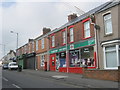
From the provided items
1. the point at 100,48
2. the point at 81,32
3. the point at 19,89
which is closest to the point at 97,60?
the point at 100,48

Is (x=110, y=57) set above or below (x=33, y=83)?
above

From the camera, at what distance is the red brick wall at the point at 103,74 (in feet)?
48.1

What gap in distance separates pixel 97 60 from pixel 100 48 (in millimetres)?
1300

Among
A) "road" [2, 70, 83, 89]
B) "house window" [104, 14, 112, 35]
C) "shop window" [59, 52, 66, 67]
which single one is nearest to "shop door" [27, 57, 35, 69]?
"shop window" [59, 52, 66, 67]

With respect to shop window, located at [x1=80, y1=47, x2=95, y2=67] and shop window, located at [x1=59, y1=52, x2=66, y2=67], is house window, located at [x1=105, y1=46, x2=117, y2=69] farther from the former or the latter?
shop window, located at [x1=59, y1=52, x2=66, y2=67]

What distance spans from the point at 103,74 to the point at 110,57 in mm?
2646

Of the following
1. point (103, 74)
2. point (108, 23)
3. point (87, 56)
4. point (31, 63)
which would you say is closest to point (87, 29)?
point (87, 56)

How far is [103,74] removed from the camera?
15867 millimetres

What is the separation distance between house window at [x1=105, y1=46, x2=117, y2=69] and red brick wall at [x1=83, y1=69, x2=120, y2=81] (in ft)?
6.41

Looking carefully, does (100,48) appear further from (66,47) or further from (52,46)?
(52,46)

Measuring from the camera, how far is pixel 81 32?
75.0 feet

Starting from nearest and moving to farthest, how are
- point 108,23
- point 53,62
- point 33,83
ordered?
point 33,83 < point 108,23 < point 53,62

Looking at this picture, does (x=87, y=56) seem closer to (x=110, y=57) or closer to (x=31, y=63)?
(x=110, y=57)

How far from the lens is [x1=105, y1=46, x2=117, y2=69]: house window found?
17.4 metres
